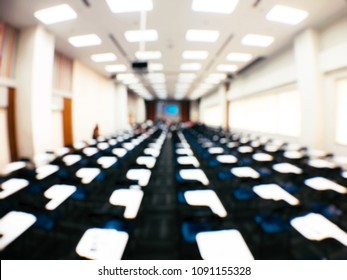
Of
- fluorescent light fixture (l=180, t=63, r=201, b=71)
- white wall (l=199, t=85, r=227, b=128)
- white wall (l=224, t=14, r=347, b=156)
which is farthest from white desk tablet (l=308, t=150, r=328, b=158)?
white wall (l=199, t=85, r=227, b=128)

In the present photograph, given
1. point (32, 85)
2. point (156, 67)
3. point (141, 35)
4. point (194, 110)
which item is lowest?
point (32, 85)

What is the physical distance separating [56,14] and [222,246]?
6631mm

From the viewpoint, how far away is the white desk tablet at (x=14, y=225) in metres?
1.98

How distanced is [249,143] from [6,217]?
8000 mm

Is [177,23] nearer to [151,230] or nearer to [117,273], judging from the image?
[151,230]

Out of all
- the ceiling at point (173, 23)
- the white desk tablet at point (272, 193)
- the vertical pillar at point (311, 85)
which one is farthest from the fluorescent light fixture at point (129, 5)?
the vertical pillar at point (311, 85)

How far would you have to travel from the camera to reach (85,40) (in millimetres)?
6809

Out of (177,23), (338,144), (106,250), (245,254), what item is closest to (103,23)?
(177,23)

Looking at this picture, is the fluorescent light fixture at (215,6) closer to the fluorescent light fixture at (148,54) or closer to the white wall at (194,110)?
the fluorescent light fixture at (148,54)

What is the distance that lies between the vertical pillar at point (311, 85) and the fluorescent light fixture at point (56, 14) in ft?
23.0

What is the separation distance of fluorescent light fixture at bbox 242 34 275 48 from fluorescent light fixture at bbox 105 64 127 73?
19.6ft

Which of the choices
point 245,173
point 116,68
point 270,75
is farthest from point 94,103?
point 245,173

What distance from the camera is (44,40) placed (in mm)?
6129

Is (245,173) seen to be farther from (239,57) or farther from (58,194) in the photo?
(239,57)
